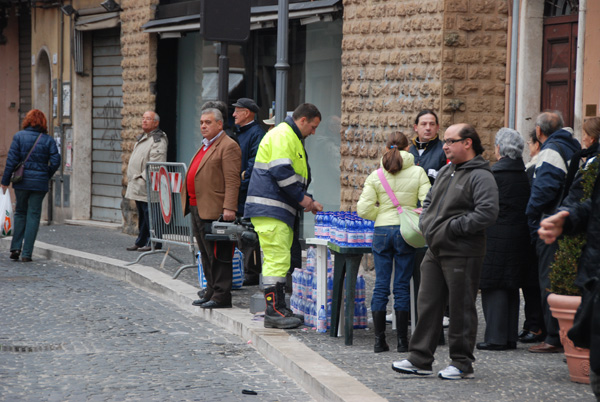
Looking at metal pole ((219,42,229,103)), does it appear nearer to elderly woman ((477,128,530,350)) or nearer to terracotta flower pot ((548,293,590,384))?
elderly woman ((477,128,530,350))

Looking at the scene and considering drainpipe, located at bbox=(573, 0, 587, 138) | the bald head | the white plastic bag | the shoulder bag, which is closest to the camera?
the shoulder bag

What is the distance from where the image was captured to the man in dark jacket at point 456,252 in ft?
21.0

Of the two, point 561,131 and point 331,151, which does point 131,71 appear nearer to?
point 331,151

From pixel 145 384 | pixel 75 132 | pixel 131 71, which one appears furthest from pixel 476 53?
pixel 75 132

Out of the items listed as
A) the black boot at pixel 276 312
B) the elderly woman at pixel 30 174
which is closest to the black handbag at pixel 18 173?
the elderly woman at pixel 30 174

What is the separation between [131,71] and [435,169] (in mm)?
10000

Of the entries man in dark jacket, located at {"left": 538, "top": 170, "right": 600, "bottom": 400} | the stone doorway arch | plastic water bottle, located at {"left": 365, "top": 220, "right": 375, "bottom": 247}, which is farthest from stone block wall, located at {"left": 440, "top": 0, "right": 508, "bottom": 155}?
the stone doorway arch

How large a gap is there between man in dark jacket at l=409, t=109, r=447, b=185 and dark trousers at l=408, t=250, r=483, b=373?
1.80m

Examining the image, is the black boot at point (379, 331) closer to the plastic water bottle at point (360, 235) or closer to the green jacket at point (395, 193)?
the plastic water bottle at point (360, 235)

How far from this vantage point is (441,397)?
19.6 feet

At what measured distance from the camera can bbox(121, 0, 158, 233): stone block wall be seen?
16.6 metres

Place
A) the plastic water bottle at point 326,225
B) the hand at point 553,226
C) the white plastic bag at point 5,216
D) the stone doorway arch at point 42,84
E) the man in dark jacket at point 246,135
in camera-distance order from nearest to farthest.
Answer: the hand at point 553,226 → the plastic water bottle at point 326,225 → the man in dark jacket at point 246,135 → the white plastic bag at point 5,216 → the stone doorway arch at point 42,84

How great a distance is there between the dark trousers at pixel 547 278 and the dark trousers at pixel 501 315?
0.24 meters

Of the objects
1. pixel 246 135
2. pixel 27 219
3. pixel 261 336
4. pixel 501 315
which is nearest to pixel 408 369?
pixel 501 315
